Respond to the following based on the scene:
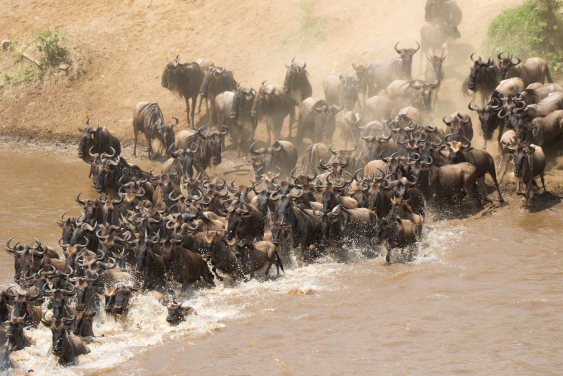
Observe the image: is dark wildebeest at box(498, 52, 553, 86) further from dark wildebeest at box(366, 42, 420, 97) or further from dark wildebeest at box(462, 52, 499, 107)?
dark wildebeest at box(366, 42, 420, 97)

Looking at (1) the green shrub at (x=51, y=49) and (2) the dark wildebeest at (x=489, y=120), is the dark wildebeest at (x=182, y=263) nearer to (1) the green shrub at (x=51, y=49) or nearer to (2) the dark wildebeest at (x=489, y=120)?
(2) the dark wildebeest at (x=489, y=120)

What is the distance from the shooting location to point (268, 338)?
977cm

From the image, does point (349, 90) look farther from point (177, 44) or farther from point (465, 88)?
point (177, 44)

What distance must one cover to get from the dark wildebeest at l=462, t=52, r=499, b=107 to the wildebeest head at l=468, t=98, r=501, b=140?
1.61 metres

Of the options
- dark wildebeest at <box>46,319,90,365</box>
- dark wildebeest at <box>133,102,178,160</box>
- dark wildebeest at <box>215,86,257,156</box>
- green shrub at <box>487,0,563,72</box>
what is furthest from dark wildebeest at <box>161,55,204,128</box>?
dark wildebeest at <box>46,319,90,365</box>

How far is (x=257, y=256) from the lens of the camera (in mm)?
11812

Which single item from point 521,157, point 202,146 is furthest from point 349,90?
point 521,157

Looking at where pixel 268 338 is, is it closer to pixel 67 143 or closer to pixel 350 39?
pixel 67 143

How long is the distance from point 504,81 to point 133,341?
535 inches

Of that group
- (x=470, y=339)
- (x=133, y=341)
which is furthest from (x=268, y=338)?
(x=470, y=339)

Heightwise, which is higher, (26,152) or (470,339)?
(26,152)

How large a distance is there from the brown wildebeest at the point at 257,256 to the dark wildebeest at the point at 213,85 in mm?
11063

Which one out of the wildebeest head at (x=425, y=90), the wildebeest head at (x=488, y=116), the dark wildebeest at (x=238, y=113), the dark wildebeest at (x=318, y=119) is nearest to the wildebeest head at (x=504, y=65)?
the wildebeest head at (x=425, y=90)

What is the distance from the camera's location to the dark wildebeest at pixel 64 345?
8.70m
